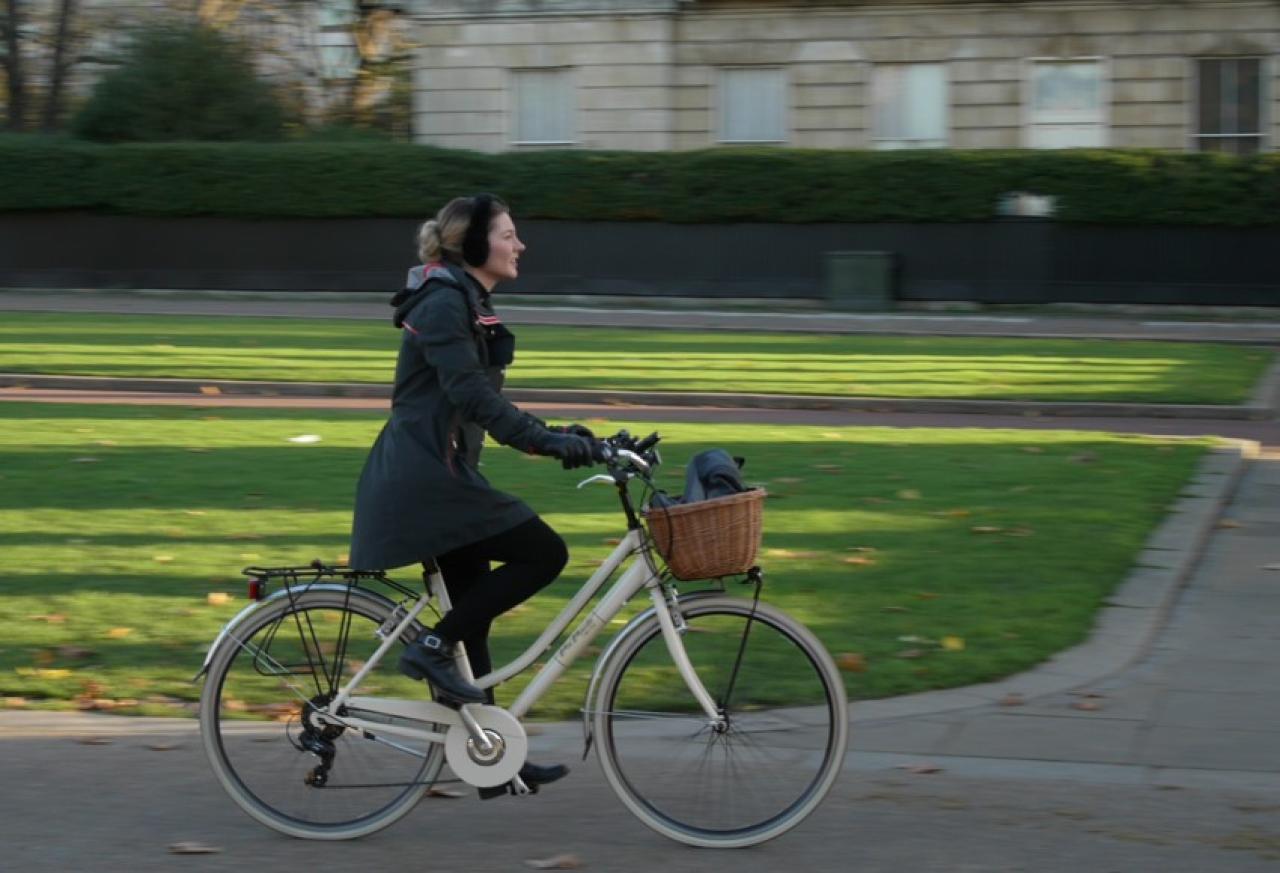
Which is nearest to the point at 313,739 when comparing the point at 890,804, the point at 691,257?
the point at 890,804

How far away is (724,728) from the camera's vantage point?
5.04 meters

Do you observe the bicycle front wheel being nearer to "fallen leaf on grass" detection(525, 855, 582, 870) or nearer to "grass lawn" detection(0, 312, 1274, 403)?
"fallen leaf on grass" detection(525, 855, 582, 870)

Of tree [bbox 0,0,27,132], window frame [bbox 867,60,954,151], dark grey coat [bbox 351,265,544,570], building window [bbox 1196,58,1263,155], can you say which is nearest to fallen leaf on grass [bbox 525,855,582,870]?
dark grey coat [bbox 351,265,544,570]

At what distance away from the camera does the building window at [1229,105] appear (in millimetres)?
30922

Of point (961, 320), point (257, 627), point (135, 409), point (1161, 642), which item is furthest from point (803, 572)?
point (961, 320)

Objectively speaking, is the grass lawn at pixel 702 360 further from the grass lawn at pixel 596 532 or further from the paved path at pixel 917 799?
the paved path at pixel 917 799

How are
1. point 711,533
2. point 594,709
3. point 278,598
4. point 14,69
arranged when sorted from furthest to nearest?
point 14,69, point 278,598, point 594,709, point 711,533

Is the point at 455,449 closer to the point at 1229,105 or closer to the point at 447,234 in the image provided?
the point at 447,234

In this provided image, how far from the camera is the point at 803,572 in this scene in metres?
8.60

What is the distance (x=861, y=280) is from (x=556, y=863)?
1009 inches

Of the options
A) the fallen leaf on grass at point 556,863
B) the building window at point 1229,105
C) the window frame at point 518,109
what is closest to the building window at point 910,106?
the building window at point 1229,105

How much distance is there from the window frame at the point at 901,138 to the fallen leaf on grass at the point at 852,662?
84.5 ft

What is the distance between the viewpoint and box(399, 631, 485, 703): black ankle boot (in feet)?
16.4

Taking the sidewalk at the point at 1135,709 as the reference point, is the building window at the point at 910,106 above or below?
above
